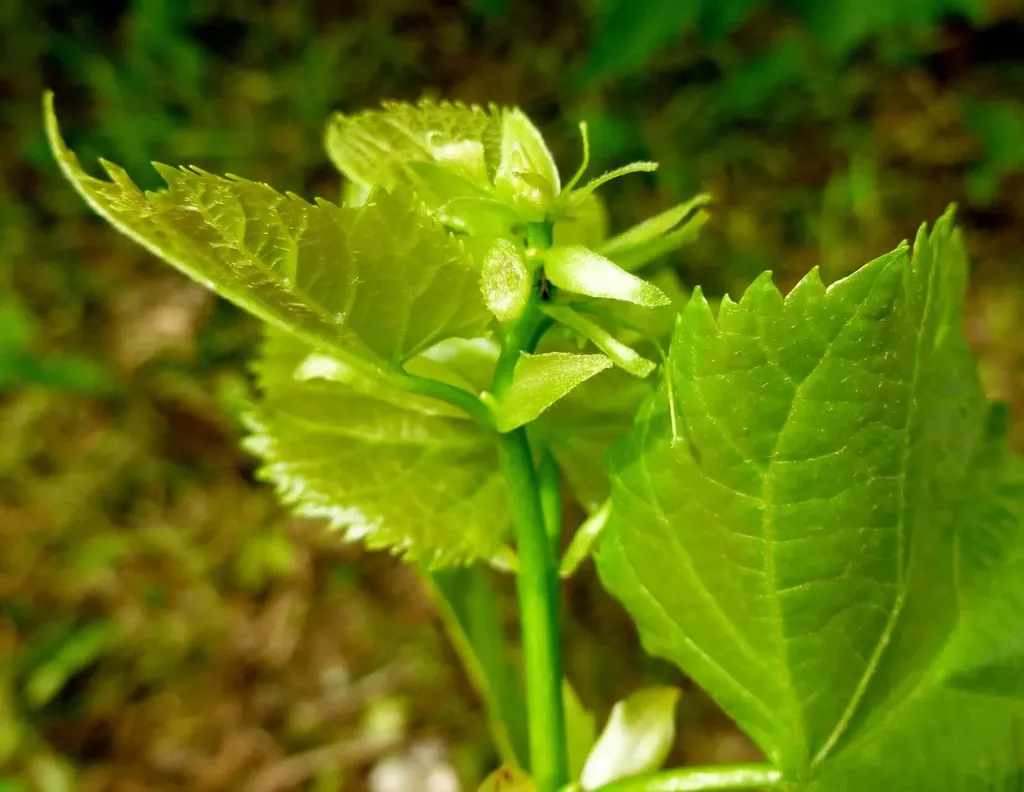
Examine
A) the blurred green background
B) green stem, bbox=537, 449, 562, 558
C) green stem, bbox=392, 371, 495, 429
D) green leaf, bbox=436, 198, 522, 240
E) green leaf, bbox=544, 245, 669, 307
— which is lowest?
the blurred green background

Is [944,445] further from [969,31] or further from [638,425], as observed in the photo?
[969,31]

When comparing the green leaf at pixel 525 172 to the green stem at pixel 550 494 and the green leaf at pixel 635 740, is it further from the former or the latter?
the green leaf at pixel 635 740

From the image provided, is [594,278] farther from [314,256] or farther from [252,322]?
[252,322]

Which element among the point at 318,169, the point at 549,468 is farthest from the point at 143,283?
the point at 549,468

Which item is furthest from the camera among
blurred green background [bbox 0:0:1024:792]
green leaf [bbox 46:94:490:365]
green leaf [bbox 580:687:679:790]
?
blurred green background [bbox 0:0:1024:792]

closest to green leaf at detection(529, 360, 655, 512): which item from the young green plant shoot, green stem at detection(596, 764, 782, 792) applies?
the young green plant shoot

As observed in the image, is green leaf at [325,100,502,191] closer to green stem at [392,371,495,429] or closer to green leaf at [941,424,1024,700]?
green stem at [392,371,495,429]

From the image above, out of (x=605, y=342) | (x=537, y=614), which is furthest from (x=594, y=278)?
(x=537, y=614)
